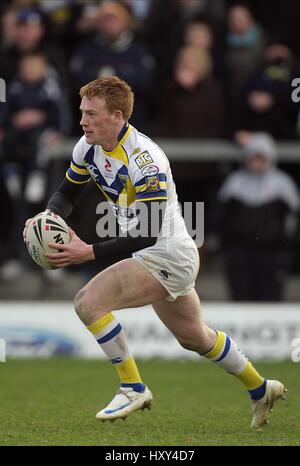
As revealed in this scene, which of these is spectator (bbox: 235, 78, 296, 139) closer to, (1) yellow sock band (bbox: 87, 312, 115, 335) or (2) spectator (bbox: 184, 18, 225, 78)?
(2) spectator (bbox: 184, 18, 225, 78)

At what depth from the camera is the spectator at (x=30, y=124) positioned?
12547mm

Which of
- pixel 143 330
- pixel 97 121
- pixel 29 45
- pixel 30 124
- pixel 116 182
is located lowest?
pixel 143 330

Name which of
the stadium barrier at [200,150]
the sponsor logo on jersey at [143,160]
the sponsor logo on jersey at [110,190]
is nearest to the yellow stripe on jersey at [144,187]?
the sponsor logo on jersey at [143,160]

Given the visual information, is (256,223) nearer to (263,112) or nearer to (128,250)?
(263,112)

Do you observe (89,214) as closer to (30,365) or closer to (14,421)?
(30,365)

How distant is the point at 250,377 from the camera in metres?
7.63

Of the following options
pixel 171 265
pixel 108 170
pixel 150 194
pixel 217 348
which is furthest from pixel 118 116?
pixel 217 348

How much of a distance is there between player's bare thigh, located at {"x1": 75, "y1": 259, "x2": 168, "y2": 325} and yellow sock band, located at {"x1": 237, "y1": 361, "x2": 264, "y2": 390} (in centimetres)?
86

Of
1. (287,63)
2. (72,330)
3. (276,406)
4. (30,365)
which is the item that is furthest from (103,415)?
(287,63)

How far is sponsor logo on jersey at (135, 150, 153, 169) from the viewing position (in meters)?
7.10

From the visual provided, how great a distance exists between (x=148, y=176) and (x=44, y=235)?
768 mm

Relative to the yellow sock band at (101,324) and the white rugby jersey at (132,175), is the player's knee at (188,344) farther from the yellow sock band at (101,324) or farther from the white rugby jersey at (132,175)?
the white rugby jersey at (132,175)

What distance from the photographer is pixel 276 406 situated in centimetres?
887

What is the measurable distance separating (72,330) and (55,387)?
8.11 feet
